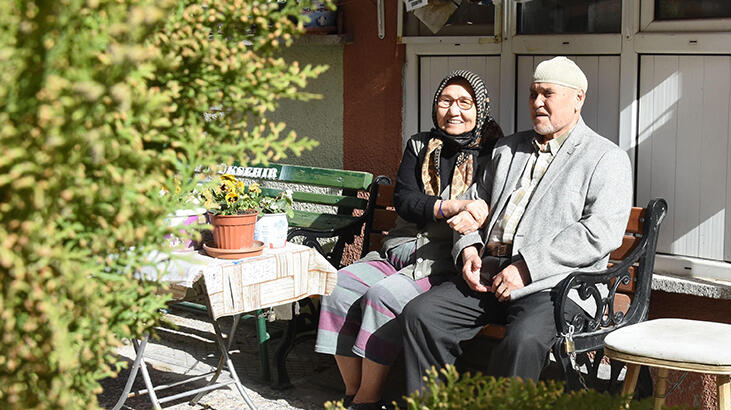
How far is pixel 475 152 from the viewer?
4699 millimetres

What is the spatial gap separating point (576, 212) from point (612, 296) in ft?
1.29

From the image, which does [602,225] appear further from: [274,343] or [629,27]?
[274,343]

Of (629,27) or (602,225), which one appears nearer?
(602,225)

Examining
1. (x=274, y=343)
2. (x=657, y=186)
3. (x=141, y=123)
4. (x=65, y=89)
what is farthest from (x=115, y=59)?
(x=274, y=343)

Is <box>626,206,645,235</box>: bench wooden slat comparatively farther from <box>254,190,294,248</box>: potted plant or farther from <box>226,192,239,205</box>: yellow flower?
<box>226,192,239,205</box>: yellow flower

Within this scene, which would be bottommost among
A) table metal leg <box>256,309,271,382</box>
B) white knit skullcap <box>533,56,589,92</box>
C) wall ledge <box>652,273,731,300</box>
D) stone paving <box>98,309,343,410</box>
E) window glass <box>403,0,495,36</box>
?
stone paving <box>98,309,343,410</box>

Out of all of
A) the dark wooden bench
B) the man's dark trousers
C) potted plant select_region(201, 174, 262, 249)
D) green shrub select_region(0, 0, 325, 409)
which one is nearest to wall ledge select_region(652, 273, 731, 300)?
the dark wooden bench

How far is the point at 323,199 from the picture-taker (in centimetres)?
553

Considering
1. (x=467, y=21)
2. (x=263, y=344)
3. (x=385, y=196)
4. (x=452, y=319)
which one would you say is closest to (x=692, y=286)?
(x=452, y=319)

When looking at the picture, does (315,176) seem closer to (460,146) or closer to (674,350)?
(460,146)

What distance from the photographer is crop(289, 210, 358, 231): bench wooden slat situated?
5.25m

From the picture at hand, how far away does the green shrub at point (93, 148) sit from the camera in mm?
1645

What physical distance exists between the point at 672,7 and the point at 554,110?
0.77 meters

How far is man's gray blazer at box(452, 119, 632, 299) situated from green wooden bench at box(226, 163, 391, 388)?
3.81ft
